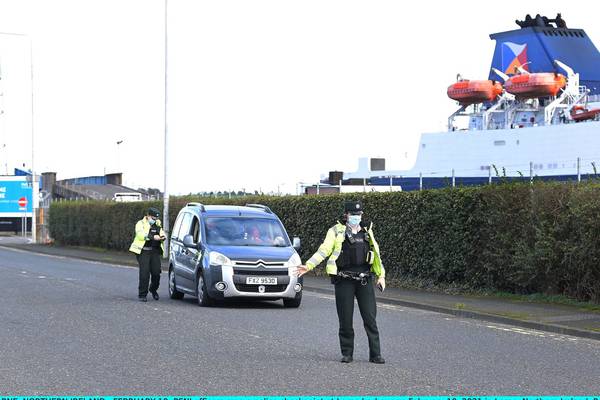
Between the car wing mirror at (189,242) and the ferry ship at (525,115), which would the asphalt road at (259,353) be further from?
the ferry ship at (525,115)

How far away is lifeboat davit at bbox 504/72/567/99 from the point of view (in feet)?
187

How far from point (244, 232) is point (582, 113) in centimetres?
3981

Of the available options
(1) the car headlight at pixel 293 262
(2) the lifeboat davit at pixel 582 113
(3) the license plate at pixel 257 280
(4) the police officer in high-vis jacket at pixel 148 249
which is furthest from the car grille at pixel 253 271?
(2) the lifeboat davit at pixel 582 113

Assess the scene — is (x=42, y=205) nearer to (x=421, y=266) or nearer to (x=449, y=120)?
(x=449, y=120)

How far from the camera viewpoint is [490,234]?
71.7 ft

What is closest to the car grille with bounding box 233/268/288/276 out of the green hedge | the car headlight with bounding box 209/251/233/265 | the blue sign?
the car headlight with bounding box 209/251/233/265

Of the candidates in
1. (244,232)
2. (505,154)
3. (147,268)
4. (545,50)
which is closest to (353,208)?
(244,232)

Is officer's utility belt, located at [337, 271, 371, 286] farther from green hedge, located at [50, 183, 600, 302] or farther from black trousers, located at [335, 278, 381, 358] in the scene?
green hedge, located at [50, 183, 600, 302]

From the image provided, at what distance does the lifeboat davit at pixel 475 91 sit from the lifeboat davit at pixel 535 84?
2.21 meters

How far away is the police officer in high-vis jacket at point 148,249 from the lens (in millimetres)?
19750

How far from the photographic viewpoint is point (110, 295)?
2117 cm

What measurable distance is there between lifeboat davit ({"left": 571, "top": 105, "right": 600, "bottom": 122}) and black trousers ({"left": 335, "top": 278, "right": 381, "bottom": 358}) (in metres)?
46.4

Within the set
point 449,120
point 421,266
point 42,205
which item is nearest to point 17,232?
point 42,205

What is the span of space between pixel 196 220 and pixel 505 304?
19.3 ft
